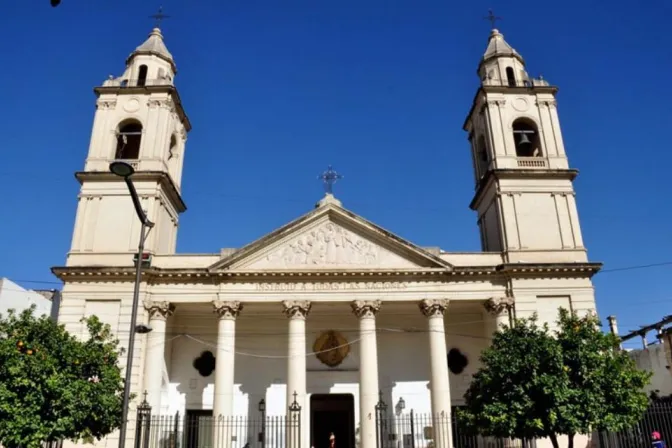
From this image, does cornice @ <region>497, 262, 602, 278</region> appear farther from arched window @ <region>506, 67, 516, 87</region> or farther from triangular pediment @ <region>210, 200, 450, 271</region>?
arched window @ <region>506, 67, 516, 87</region>

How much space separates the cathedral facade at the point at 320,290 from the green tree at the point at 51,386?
15.2ft

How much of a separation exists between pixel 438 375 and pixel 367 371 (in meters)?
2.95

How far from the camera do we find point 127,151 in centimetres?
3039

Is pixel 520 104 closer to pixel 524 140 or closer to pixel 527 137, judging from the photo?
pixel 527 137

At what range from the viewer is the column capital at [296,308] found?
24.5 metres

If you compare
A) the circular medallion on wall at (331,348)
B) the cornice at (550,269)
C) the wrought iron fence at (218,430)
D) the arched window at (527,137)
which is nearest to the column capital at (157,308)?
Answer: the wrought iron fence at (218,430)

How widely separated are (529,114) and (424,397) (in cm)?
1525

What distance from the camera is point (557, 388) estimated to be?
698 inches

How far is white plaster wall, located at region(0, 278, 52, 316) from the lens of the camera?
1214 inches

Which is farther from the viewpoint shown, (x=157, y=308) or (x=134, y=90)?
(x=134, y=90)

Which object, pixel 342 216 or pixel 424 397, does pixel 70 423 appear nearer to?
pixel 342 216

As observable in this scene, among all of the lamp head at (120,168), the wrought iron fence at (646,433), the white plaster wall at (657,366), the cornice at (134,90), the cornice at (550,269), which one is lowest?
the wrought iron fence at (646,433)

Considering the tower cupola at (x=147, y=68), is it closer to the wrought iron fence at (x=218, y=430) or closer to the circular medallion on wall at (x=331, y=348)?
the circular medallion on wall at (x=331, y=348)

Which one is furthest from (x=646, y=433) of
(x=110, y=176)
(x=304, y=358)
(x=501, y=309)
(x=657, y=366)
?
(x=110, y=176)
